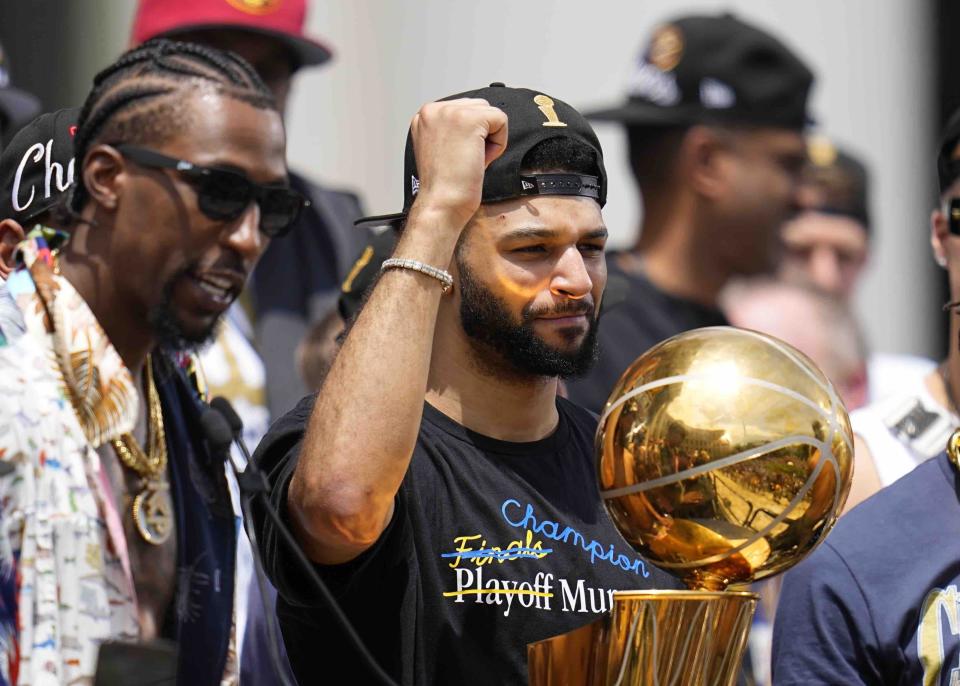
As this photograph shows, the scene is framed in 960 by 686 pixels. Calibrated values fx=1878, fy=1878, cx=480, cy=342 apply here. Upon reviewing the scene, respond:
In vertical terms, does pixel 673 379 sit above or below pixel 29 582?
above

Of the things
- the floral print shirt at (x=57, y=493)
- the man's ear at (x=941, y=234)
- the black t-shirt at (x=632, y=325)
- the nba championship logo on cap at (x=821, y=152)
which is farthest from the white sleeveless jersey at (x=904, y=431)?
the nba championship logo on cap at (x=821, y=152)

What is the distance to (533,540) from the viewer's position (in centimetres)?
341

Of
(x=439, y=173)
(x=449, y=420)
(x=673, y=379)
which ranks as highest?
(x=439, y=173)

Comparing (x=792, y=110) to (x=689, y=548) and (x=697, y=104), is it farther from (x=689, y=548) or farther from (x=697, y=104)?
(x=689, y=548)

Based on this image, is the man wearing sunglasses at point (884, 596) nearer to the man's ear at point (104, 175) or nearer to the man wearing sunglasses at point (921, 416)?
the man wearing sunglasses at point (921, 416)

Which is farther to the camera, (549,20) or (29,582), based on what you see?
(549,20)

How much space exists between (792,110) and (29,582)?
147 inches

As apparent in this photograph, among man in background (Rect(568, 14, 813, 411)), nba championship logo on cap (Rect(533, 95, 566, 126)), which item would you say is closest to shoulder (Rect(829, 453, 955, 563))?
nba championship logo on cap (Rect(533, 95, 566, 126))

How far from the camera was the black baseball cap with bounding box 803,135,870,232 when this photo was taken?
7.86m

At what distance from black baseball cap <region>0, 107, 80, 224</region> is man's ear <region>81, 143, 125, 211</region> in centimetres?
5

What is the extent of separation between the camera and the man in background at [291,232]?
19.0 ft

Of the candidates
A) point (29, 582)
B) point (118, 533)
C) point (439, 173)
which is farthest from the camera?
point (118, 533)

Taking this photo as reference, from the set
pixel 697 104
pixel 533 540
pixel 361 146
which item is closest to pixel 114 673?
pixel 533 540

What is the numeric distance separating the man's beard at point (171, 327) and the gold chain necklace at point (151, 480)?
0.17 metres
